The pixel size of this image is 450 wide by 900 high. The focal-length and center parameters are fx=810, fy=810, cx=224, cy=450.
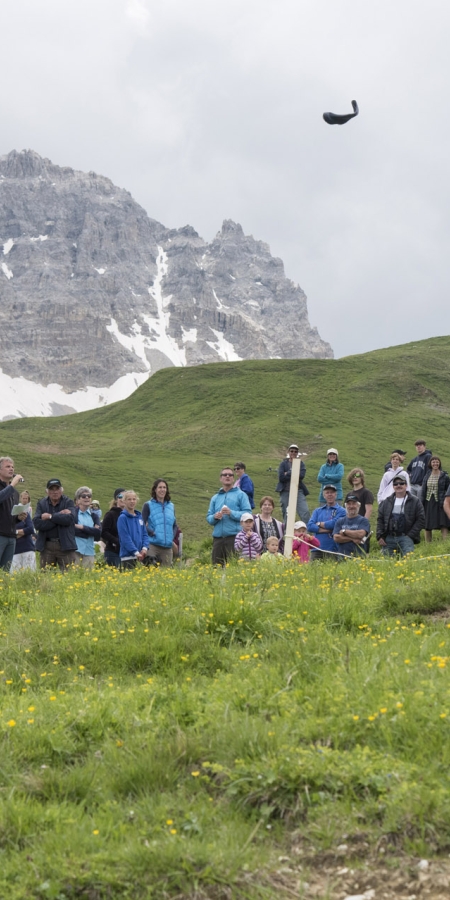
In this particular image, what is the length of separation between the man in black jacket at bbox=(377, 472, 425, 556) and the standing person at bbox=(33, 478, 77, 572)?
601 centimetres

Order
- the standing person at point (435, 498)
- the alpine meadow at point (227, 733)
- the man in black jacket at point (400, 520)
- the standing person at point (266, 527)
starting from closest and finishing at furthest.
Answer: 1. the alpine meadow at point (227, 733)
2. the man in black jacket at point (400, 520)
3. the standing person at point (266, 527)
4. the standing person at point (435, 498)

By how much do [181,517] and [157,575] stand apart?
25.7m

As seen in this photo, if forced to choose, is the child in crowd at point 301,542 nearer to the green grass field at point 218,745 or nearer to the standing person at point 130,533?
the standing person at point 130,533

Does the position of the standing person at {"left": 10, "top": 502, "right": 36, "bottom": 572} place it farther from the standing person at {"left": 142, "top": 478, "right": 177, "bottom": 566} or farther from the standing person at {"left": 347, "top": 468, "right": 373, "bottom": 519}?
the standing person at {"left": 347, "top": 468, "right": 373, "bottom": 519}

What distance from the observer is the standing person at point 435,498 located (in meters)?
19.2

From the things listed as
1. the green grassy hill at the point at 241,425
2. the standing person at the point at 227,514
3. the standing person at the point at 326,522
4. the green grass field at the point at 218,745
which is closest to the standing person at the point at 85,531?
the standing person at the point at 227,514

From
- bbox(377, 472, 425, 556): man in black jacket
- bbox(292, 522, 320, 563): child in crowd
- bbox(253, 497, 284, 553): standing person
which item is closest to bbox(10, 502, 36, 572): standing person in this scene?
bbox(253, 497, 284, 553): standing person

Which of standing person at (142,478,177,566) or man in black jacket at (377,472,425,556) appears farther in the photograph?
standing person at (142,478,177,566)

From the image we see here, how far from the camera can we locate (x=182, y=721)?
21.2 ft

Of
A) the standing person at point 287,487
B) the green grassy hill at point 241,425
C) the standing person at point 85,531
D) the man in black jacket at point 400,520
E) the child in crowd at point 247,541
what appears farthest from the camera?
the green grassy hill at point 241,425

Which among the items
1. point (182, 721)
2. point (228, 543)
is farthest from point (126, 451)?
point (182, 721)

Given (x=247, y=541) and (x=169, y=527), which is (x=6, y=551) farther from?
(x=247, y=541)

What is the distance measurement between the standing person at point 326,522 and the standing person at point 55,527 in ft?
15.8

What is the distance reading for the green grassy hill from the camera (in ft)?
158
